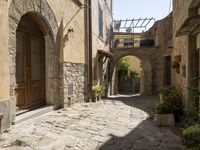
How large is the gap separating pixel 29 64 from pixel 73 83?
7.70 feet

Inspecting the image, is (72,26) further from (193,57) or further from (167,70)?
(167,70)

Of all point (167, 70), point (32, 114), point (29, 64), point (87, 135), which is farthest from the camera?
point (167, 70)

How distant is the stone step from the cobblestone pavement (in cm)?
14

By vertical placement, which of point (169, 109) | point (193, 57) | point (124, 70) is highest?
point (124, 70)

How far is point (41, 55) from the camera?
7.63 meters

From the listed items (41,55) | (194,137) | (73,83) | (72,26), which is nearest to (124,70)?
(73,83)

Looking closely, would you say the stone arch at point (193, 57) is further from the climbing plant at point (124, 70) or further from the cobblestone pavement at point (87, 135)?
the climbing plant at point (124, 70)

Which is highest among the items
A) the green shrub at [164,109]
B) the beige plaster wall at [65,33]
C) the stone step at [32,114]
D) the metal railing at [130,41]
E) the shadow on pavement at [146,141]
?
the metal railing at [130,41]

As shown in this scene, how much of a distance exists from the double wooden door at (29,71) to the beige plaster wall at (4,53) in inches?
52.9

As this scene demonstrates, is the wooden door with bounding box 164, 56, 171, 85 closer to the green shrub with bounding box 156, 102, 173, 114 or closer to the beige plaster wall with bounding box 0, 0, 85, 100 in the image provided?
the beige plaster wall with bounding box 0, 0, 85, 100

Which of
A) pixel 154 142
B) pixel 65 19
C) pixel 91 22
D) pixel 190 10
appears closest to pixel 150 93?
pixel 91 22

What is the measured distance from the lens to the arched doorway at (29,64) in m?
6.50

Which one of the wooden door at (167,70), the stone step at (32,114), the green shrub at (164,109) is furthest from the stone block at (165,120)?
the wooden door at (167,70)

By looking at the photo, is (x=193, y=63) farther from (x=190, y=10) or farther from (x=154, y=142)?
(x=154, y=142)
